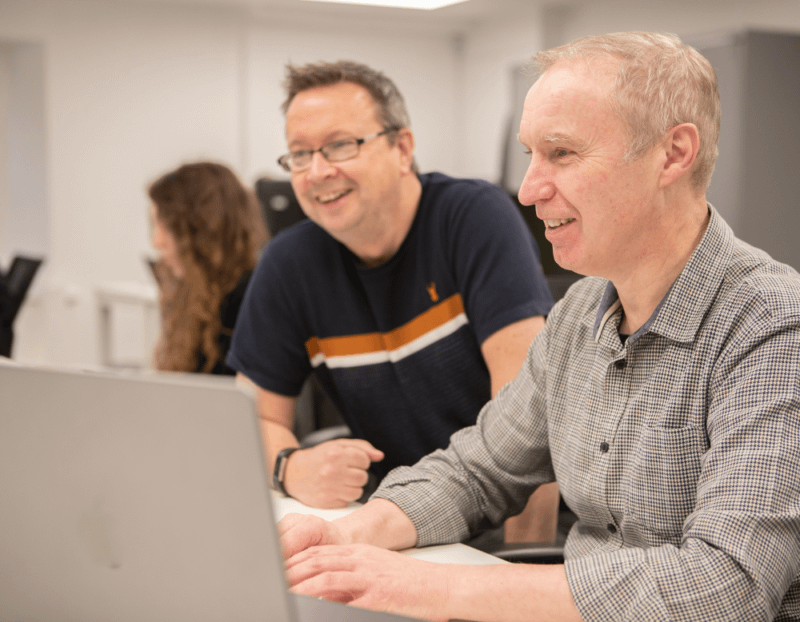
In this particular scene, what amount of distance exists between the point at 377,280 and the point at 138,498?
1.16 metres

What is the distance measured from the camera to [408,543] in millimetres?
1204

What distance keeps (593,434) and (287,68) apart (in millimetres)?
1101

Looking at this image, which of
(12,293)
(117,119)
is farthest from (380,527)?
(117,119)

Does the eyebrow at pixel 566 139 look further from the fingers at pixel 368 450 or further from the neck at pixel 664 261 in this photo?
the fingers at pixel 368 450

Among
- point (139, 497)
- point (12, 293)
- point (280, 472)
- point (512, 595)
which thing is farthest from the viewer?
point (12, 293)

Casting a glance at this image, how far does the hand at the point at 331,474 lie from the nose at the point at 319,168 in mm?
585

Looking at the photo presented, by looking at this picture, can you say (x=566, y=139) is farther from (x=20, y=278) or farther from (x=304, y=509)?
(x=20, y=278)

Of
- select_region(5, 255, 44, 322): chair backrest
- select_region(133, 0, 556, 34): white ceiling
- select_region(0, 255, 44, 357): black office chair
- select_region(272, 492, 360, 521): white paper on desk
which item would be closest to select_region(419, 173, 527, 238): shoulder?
select_region(272, 492, 360, 521): white paper on desk

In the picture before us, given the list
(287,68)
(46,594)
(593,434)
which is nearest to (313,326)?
(287,68)

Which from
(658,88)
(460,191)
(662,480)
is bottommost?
(662,480)

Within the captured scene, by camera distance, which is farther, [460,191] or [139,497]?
[460,191]

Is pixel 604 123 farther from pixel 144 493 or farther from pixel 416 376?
pixel 416 376

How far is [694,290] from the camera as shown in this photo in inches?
40.3

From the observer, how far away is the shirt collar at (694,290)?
1.01 m
